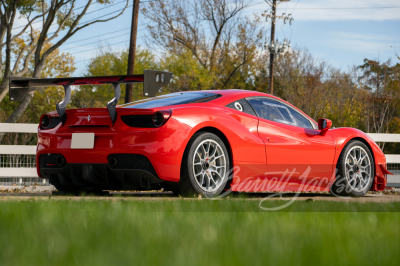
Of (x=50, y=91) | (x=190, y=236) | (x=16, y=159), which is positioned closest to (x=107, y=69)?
(x=50, y=91)

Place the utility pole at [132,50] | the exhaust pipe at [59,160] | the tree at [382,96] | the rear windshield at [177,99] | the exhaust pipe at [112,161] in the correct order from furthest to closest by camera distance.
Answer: the tree at [382,96]
the utility pole at [132,50]
the rear windshield at [177,99]
the exhaust pipe at [59,160]
the exhaust pipe at [112,161]

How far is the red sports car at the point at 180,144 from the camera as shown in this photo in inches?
199

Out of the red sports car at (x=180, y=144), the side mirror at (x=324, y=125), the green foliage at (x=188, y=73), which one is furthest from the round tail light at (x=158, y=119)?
the green foliage at (x=188, y=73)

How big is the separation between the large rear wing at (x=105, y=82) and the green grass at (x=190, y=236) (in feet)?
5.23

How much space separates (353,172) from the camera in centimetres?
693

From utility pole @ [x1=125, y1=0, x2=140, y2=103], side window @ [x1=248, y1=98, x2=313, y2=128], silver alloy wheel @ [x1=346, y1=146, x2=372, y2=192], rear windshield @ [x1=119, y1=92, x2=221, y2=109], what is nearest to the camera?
rear windshield @ [x1=119, y1=92, x2=221, y2=109]

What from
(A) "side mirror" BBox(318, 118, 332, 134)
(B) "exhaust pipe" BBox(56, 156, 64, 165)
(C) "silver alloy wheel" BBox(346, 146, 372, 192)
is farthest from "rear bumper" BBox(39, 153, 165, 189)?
(C) "silver alloy wheel" BBox(346, 146, 372, 192)

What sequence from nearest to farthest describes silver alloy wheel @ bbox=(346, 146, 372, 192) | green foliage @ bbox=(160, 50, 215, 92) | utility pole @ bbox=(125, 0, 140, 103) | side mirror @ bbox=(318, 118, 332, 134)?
side mirror @ bbox=(318, 118, 332, 134), silver alloy wheel @ bbox=(346, 146, 372, 192), utility pole @ bbox=(125, 0, 140, 103), green foliage @ bbox=(160, 50, 215, 92)

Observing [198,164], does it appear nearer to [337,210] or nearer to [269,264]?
[337,210]

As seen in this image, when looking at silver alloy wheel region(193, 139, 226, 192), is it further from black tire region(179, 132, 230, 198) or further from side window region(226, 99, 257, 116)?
side window region(226, 99, 257, 116)

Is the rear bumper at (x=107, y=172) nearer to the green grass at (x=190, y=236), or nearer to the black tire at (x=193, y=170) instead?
the black tire at (x=193, y=170)

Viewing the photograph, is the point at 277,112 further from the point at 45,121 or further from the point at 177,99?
the point at 45,121

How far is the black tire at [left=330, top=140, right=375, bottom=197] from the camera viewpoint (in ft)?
22.2

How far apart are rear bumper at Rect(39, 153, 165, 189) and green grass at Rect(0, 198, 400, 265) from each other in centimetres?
129
